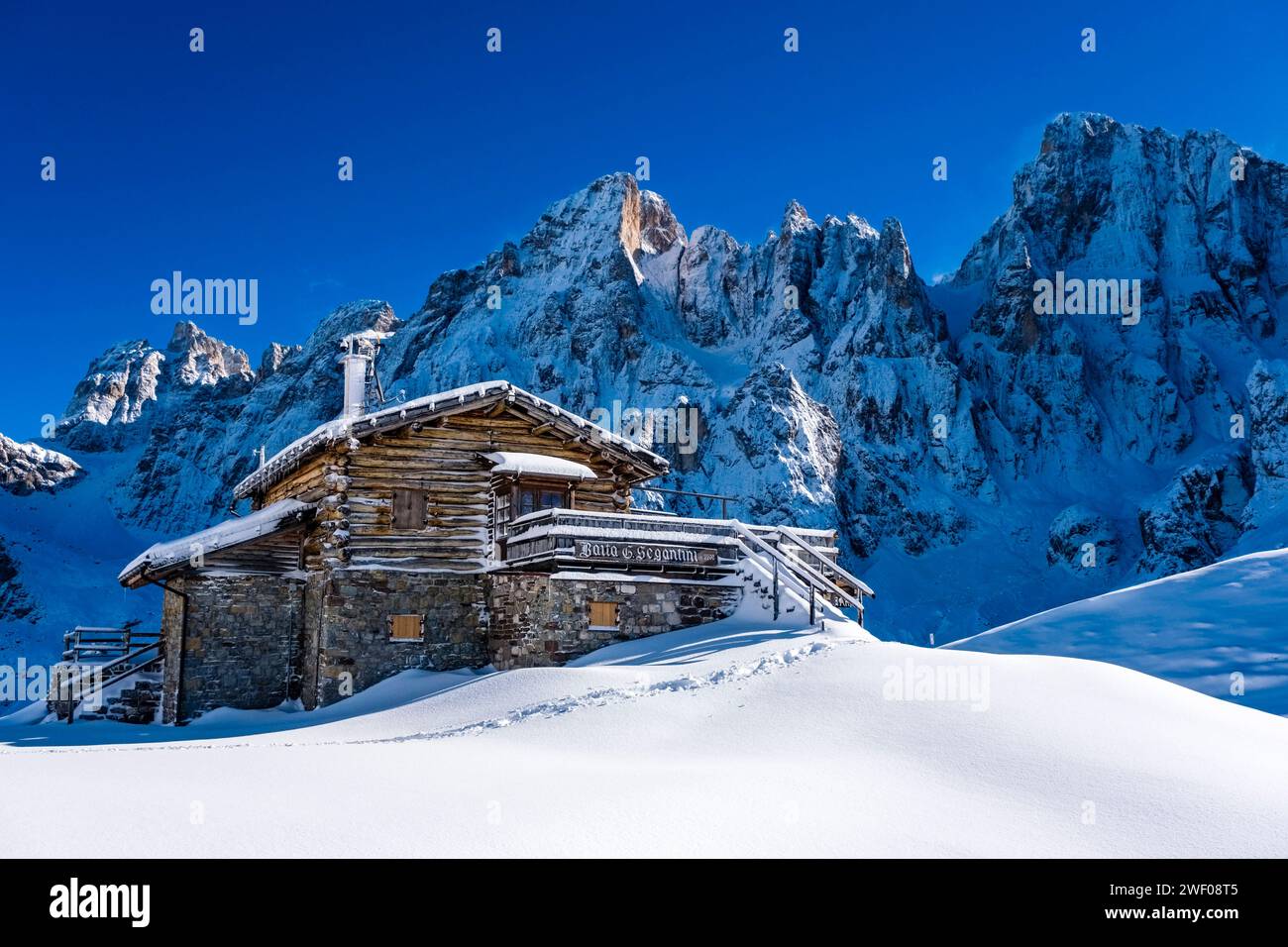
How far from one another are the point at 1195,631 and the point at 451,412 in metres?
16.9

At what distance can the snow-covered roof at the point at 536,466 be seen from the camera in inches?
998

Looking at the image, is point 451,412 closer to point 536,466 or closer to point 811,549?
point 536,466

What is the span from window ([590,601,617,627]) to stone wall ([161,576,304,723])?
26.7 feet

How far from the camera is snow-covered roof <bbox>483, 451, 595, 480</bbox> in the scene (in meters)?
25.3

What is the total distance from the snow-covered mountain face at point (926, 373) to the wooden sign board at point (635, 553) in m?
49.6

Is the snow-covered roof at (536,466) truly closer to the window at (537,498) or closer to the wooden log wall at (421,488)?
the window at (537,498)

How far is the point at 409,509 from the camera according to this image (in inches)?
1010

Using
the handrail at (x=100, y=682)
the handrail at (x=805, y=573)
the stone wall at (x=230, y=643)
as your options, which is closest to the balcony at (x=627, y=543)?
the handrail at (x=805, y=573)

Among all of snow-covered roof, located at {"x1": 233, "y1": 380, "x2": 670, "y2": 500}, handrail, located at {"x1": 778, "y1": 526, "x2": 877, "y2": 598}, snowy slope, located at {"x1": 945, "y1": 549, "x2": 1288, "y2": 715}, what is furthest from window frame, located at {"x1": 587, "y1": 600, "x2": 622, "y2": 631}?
snowy slope, located at {"x1": 945, "y1": 549, "x2": 1288, "y2": 715}

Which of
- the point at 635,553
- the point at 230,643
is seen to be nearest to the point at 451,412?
the point at 635,553
